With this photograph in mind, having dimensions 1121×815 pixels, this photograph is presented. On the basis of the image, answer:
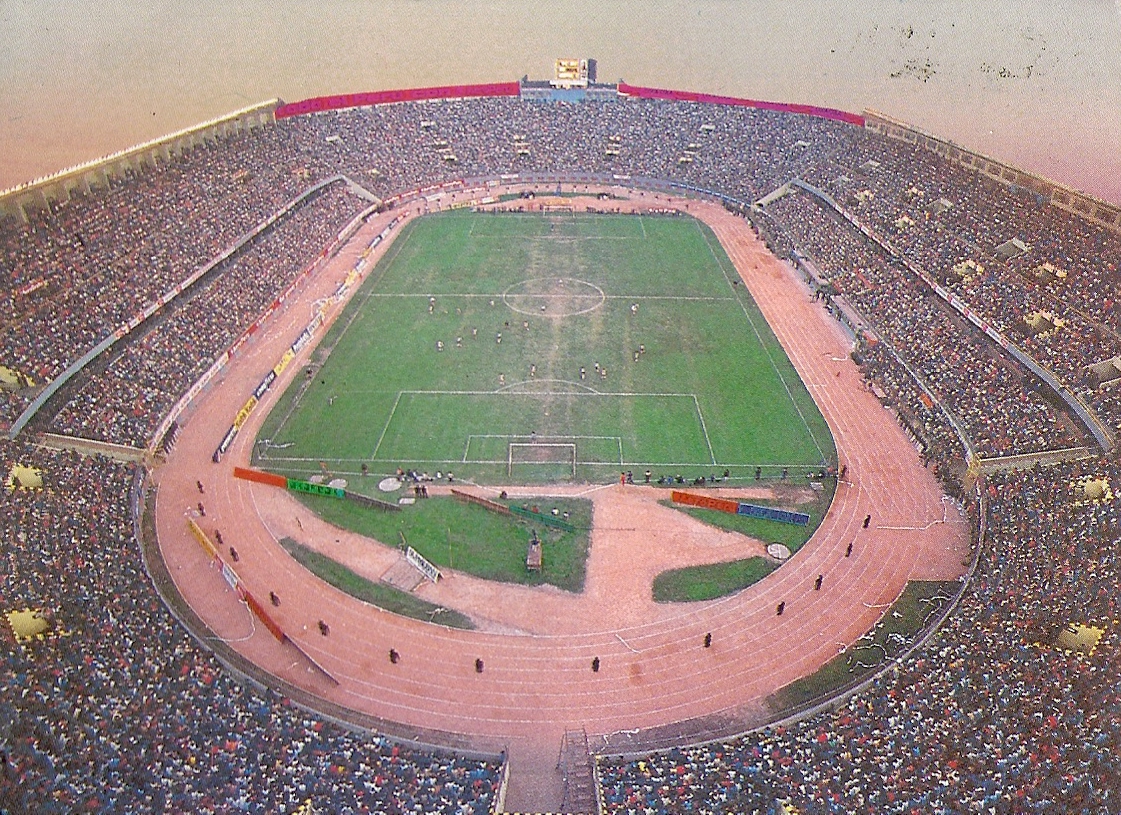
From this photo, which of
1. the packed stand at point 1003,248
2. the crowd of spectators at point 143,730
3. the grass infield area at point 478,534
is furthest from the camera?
the packed stand at point 1003,248

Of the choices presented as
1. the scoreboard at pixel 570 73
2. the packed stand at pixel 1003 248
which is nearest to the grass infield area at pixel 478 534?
the packed stand at pixel 1003 248

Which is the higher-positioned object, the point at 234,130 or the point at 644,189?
the point at 234,130

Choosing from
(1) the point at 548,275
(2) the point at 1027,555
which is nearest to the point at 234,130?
(1) the point at 548,275

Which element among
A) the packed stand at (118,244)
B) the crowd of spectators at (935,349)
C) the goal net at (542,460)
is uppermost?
the packed stand at (118,244)

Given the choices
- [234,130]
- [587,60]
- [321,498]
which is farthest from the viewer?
[587,60]

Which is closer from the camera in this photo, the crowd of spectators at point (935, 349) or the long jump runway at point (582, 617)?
the long jump runway at point (582, 617)

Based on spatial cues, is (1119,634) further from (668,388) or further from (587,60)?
(587,60)

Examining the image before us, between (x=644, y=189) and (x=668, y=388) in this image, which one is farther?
(x=644, y=189)

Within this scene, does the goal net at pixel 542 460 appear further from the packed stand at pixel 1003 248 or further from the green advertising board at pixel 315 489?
the packed stand at pixel 1003 248
